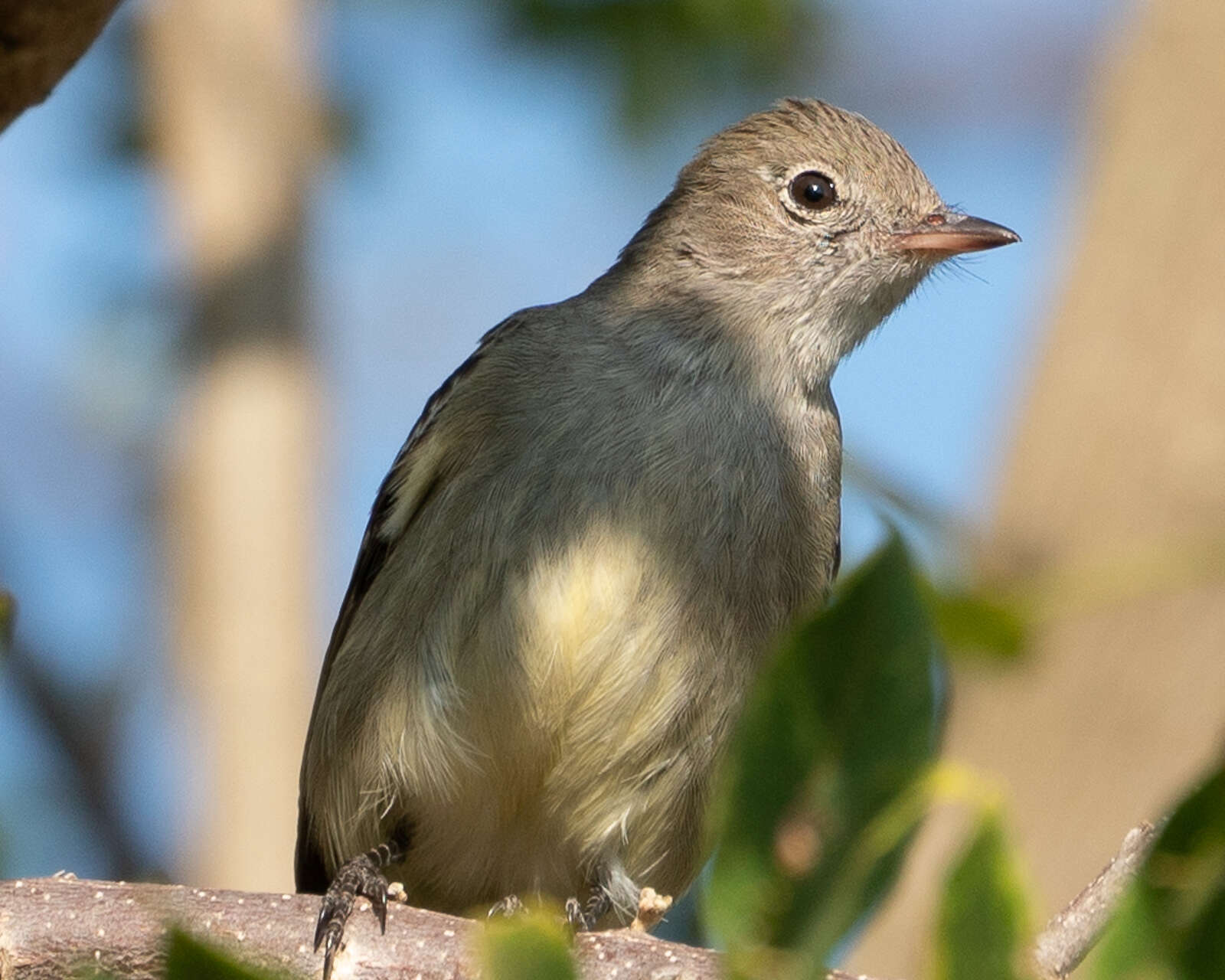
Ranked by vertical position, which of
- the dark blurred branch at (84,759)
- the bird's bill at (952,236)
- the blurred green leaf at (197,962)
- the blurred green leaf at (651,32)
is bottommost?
the dark blurred branch at (84,759)

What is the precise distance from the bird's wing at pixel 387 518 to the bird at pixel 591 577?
0.4 inches

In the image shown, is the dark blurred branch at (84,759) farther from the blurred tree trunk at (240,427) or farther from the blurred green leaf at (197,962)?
the blurred green leaf at (197,962)

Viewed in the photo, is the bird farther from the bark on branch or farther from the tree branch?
the tree branch

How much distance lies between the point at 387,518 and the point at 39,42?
1946 mm

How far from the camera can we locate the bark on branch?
3.21 metres

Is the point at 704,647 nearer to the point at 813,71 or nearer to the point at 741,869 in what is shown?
the point at 741,869

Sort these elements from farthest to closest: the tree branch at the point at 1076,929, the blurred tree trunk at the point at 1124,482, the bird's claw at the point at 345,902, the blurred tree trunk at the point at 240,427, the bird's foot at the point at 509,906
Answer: the blurred tree trunk at the point at 1124,482 → the blurred tree trunk at the point at 240,427 → the bird's foot at the point at 509,906 → the bird's claw at the point at 345,902 → the tree branch at the point at 1076,929

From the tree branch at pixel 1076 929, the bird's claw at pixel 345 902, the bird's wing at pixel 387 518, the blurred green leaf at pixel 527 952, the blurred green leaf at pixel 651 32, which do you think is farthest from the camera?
the blurred green leaf at pixel 651 32

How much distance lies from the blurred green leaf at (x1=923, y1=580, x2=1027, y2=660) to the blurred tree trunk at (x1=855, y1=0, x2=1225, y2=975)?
3280 mm

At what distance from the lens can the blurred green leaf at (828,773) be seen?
72.0 inches

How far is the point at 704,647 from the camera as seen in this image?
4719 millimetres

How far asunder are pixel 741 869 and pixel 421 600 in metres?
3.10

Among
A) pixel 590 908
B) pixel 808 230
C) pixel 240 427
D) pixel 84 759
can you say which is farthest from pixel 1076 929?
pixel 240 427

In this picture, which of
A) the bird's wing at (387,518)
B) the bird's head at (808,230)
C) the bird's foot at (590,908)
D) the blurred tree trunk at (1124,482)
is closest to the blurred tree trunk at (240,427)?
the bird's wing at (387,518)
